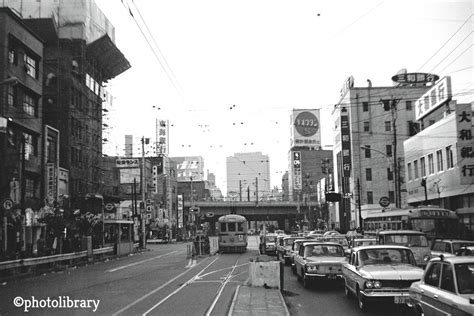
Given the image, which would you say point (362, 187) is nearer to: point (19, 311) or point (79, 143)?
point (79, 143)

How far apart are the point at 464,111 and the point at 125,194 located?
64.1 meters

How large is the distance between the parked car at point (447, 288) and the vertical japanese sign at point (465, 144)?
2888 centimetres

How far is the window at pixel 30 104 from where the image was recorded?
39875mm

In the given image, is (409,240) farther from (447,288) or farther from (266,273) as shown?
(447,288)

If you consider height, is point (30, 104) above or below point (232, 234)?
above

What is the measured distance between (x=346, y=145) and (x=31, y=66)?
48.3 metres

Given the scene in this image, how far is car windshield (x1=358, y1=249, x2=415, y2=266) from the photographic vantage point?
43.1 feet

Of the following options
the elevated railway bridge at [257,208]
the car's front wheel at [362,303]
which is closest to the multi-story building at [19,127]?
the car's front wheel at [362,303]

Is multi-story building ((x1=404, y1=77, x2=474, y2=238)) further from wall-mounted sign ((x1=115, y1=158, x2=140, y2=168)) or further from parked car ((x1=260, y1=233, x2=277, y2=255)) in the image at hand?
wall-mounted sign ((x1=115, y1=158, x2=140, y2=168))

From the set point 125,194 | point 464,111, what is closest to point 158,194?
point 125,194

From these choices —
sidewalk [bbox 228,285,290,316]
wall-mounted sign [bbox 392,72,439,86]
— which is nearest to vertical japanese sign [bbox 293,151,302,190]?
wall-mounted sign [bbox 392,72,439,86]

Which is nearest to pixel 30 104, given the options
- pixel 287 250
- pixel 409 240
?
pixel 287 250

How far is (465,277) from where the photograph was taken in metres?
7.98

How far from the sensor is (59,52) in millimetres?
49406
